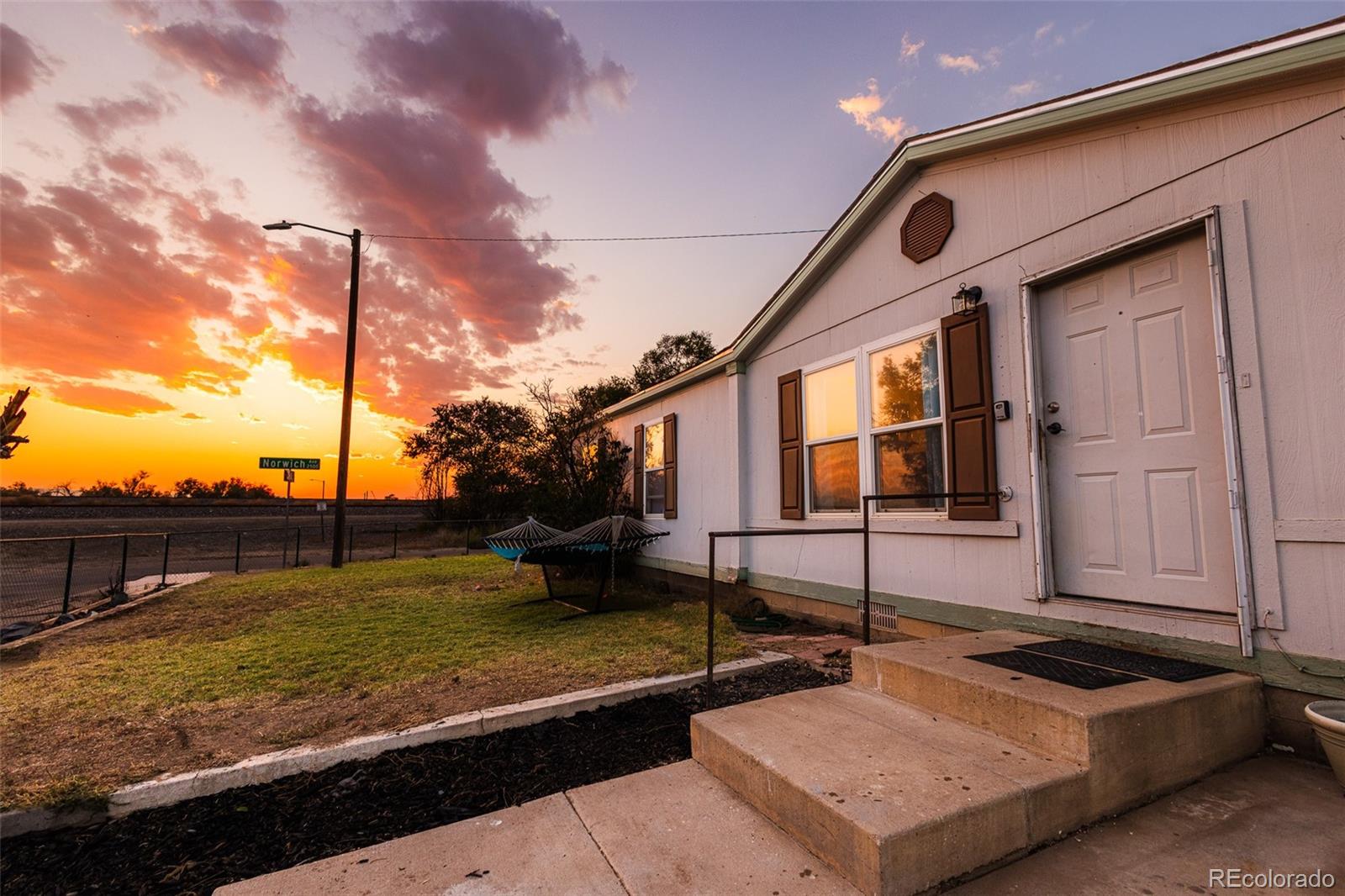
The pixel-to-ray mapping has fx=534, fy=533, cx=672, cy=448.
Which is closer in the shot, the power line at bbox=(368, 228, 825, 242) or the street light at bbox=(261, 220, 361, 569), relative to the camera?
the power line at bbox=(368, 228, 825, 242)

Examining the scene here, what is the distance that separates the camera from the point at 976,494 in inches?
127

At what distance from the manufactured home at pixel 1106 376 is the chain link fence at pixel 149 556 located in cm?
759

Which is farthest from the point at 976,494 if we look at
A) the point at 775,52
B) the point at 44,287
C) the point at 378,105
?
the point at 44,287

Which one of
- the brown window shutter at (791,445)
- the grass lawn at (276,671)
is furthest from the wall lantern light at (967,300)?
the grass lawn at (276,671)

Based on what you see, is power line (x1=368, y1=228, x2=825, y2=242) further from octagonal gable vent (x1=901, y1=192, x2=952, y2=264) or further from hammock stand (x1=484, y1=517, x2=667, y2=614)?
hammock stand (x1=484, y1=517, x2=667, y2=614)

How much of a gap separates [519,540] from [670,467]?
237 cm

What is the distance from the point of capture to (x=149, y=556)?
41.9 feet

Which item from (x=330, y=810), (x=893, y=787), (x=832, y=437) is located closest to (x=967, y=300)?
(x=832, y=437)

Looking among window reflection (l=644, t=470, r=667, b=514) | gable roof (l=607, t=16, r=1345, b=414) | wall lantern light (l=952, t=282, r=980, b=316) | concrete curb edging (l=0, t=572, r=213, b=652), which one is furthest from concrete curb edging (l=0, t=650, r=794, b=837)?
window reflection (l=644, t=470, r=667, b=514)

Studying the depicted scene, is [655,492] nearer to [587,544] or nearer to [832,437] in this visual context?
[587,544]

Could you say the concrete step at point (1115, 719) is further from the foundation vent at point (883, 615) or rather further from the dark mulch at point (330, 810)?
the foundation vent at point (883, 615)

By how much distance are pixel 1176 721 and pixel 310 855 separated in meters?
2.83

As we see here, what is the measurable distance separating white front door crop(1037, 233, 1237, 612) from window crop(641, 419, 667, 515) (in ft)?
17.1

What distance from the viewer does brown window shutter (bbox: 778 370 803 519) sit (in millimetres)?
4828
